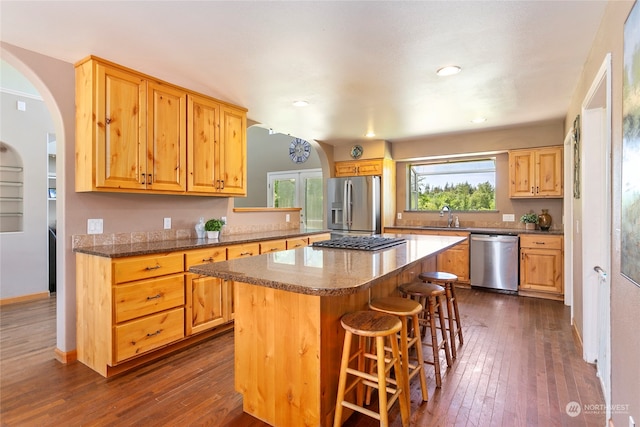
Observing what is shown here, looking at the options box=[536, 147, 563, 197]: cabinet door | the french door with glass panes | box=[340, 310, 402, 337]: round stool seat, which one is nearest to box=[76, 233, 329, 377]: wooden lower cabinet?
box=[340, 310, 402, 337]: round stool seat

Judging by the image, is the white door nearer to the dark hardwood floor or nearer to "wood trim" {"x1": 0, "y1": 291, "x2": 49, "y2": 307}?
the dark hardwood floor

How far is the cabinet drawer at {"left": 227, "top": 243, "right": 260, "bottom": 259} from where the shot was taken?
10.3 feet

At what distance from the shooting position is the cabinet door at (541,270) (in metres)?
4.27

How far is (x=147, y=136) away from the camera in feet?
9.09

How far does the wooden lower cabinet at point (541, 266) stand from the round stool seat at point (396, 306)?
10.8 feet

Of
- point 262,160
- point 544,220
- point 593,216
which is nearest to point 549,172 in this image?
point 544,220

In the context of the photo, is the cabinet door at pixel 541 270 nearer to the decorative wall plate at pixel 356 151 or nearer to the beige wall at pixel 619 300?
the decorative wall plate at pixel 356 151

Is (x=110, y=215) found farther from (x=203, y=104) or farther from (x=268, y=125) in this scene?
(x=268, y=125)

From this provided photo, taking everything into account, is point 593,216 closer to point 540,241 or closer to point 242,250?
point 540,241

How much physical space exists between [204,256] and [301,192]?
481 cm

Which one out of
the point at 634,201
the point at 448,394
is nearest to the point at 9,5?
the point at 634,201

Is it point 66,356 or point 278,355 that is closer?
point 278,355

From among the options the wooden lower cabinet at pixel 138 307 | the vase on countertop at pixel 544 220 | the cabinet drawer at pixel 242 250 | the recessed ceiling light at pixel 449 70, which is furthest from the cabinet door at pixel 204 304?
the vase on countertop at pixel 544 220

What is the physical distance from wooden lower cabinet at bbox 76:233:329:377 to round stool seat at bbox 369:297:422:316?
5.32ft
